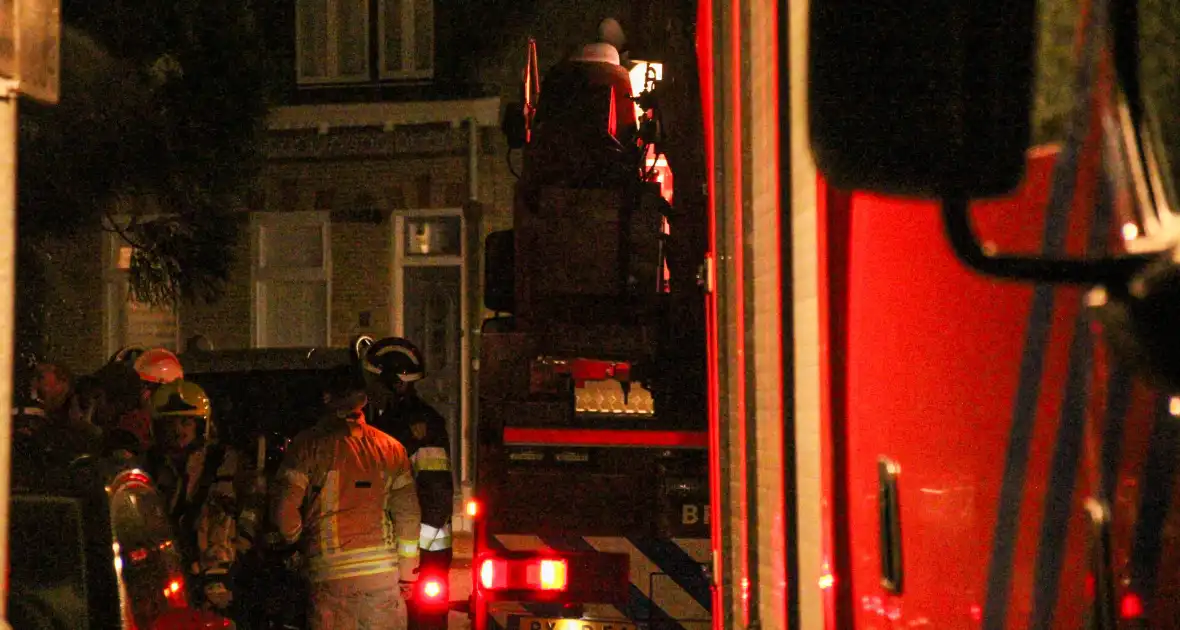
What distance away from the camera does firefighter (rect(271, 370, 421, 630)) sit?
A: 6090 millimetres

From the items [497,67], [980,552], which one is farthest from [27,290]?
[980,552]

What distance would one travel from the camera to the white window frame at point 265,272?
17.5m

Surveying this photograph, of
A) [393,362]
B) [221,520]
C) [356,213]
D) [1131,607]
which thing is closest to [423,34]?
[356,213]

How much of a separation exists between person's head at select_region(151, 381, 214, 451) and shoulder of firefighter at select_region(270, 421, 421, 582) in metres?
0.89

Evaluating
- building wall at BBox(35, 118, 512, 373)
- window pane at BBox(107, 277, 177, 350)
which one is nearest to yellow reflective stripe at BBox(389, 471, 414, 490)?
building wall at BBox(35, 118, 512, 373)

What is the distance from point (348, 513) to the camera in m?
6.15

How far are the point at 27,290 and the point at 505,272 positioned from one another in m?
9.27

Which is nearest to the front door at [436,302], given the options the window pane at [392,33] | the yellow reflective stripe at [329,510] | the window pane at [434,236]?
the window pane at [434,236]

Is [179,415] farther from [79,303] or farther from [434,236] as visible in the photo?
[79,303]

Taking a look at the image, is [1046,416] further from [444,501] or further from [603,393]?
[444,501]

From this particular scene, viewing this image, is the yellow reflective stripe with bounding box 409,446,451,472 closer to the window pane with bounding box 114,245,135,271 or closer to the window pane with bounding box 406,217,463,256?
the window pane with bounding box 406,217,463,256

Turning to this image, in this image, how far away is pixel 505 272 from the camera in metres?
5.97

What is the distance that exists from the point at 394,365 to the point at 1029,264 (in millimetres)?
6783

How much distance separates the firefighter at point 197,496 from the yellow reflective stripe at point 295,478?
0.81 metres
